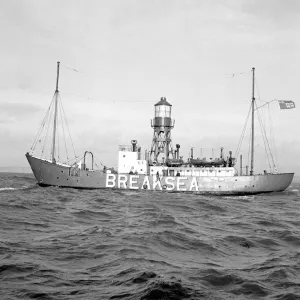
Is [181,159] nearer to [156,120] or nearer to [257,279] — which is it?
[156,120]

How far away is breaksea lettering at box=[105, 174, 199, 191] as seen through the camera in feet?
126

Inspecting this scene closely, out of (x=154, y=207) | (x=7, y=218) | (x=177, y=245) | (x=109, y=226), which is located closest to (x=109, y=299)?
(x=177, y=245)

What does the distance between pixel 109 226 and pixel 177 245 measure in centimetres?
424

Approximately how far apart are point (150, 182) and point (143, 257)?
1081 inches

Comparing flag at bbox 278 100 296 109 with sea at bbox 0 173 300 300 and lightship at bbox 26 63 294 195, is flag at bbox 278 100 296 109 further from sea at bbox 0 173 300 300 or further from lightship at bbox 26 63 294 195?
sea at bbox 0 173 300 300

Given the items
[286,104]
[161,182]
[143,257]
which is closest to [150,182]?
[161,182]

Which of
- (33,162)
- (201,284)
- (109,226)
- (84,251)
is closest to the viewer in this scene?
(201,284)

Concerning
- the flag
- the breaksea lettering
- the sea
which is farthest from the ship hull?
the sea

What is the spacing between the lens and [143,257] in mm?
10992

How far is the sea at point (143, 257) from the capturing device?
809 centimetres

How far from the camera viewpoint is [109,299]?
7496mm

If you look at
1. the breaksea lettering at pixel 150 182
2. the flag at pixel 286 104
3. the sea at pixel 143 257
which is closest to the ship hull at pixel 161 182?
the breaksea lettering at pixel 150 182

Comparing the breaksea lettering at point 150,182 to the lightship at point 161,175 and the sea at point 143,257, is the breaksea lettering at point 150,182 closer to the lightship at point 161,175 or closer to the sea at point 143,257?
the lightship at point 161,175

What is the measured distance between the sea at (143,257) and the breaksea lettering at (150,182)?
1811cm
